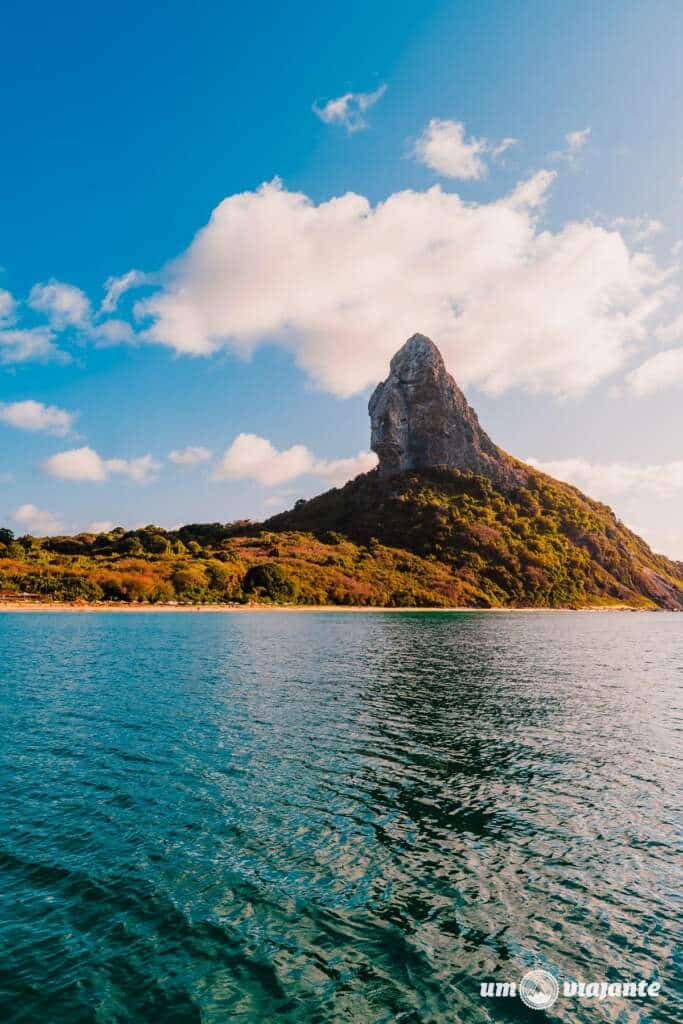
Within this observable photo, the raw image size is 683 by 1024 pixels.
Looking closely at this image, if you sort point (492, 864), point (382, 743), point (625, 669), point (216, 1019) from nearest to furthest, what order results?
1. point (216, 1019)
2. point (492, 864)
3. point (382, 743)
4. point (625, 669)

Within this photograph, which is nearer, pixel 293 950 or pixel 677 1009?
pixel 677 1009

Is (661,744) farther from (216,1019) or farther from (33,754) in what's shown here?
(33,754)

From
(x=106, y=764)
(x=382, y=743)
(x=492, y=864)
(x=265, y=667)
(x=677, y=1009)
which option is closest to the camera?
(x=677, y=1009)

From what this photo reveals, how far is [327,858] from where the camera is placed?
17.1 metres

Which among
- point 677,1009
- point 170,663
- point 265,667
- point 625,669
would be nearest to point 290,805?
point 677,1009

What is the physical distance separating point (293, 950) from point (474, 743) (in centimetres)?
2037

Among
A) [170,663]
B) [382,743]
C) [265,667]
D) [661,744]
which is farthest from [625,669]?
[170,663]

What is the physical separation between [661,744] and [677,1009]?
77.6ft

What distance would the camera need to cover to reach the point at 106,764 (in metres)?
25.2

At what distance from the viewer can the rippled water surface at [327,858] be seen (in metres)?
11.7

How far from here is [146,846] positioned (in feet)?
57.7

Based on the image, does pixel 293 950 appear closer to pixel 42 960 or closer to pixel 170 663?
pixel 42 960

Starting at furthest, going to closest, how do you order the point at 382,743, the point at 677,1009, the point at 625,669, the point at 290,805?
1. the point at 625,669
2. the point at 382,743
3. the point at 290,805
4. the point at 677,1009

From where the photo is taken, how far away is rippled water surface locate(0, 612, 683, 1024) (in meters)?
11.7
